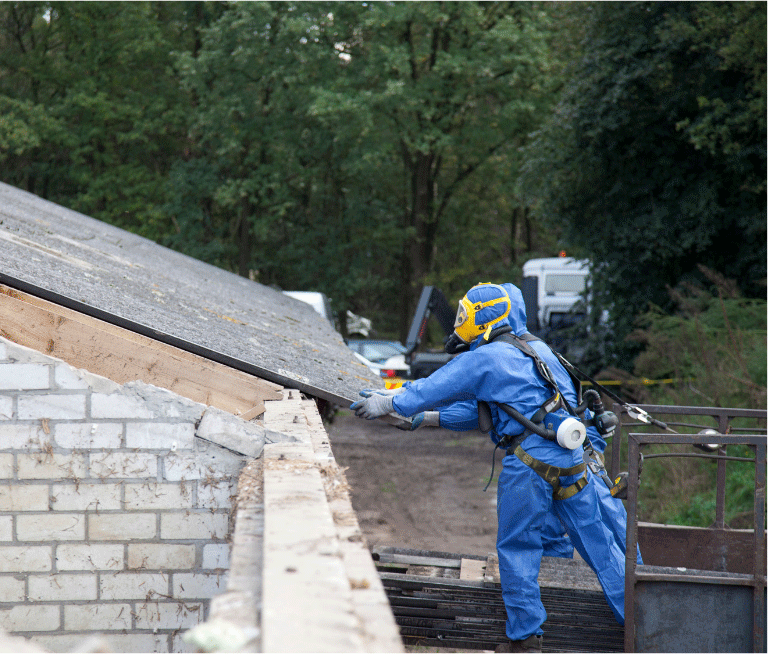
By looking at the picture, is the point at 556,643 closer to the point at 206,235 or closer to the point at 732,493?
the point at 732,493

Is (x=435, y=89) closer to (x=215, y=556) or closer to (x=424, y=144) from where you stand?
(x=424, y=144)

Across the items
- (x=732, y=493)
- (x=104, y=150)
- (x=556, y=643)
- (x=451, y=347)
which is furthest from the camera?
(x=104, y=150)

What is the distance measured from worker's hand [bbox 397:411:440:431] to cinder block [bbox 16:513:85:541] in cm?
175

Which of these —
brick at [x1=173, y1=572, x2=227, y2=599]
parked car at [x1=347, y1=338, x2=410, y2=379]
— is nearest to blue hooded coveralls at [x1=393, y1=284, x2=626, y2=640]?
brick at [x1=173, y1=572, x2=227, y2=599]

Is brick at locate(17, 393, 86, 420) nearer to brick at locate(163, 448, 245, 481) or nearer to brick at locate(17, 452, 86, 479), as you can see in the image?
brick at locate(17, 452, 86, 479)

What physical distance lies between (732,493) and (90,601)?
6.89 m

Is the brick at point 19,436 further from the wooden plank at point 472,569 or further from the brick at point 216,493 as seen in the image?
the wooden plank at point 472,569

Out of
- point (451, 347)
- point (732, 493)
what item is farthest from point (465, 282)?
point (451, 347)

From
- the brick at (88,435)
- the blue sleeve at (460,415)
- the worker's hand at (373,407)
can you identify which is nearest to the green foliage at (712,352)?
the blue sleeve at (460,415)

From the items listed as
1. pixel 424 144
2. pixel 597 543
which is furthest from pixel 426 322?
pixel 424 144

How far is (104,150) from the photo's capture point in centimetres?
2311

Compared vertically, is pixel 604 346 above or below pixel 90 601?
above

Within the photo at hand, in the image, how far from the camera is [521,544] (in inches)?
165

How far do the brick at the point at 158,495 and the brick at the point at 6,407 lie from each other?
644 mm
